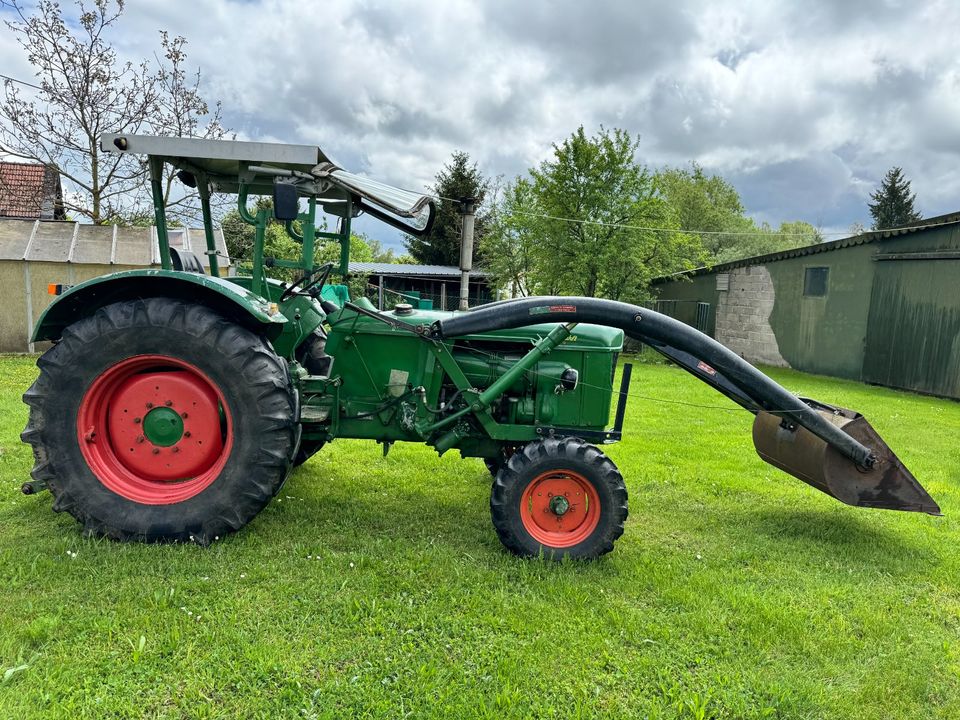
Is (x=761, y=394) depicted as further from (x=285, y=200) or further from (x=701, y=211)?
(x=701, y=211)

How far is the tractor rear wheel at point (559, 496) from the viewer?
328 centimetres

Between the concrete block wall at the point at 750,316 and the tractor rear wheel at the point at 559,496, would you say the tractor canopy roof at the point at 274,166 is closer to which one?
the tractor rear wheel at the point at 559,496

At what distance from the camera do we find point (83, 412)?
10.9ft

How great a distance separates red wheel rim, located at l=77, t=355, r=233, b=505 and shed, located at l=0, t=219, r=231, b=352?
823 cm

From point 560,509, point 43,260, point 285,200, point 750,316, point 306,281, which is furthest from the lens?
point 750,316

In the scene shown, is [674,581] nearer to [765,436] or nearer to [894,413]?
[765,436]

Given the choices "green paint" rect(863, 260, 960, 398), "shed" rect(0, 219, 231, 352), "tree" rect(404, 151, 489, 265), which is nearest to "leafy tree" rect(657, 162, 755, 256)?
"tree" rect(404, 151, 489, 265)

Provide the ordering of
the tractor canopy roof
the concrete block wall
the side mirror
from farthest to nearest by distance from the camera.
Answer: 1. the concrete block wall
2. the tractor canopy roof
3. the side mirror

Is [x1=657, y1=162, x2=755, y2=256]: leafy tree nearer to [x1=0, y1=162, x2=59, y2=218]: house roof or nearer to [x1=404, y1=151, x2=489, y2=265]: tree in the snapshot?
[x1=404, y1=151, x2=489, y2=265]: tree

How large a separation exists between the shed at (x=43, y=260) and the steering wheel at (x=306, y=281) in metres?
8.00

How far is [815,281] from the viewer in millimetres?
14055

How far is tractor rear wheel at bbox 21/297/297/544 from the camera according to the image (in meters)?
3.24

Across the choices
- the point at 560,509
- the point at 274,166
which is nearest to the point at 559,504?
the point at 560,509

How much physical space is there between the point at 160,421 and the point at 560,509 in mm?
2287
